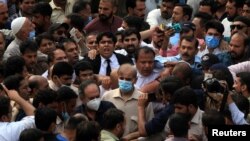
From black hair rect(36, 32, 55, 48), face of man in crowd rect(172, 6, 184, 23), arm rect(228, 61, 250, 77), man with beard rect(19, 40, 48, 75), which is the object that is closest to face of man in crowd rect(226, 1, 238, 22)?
face of man in crowd rect(172, 6, 184, 23)

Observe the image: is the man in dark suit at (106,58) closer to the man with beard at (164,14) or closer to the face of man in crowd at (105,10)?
the face of man in crowd at (105,10)

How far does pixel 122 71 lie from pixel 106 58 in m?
1.38

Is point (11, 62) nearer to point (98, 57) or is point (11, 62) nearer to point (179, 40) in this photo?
point (98, 57)

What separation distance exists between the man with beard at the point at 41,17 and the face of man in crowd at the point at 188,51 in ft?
9.47

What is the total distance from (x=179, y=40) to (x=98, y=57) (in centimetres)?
143

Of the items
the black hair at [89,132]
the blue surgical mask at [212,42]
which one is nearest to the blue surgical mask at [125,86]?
the black hair at [89,132]

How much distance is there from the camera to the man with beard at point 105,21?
16.6 metres

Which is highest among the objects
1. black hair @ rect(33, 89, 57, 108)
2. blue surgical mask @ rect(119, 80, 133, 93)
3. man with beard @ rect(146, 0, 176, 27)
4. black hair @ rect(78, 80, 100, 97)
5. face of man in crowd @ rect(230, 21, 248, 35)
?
black hair @ rect(33, 89, 57, 108)

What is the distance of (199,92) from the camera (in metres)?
12.4

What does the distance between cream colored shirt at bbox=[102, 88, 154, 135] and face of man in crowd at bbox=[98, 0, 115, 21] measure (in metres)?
3.76

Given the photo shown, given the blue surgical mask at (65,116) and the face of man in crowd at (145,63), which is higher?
the face of man in crowd at (145,63)

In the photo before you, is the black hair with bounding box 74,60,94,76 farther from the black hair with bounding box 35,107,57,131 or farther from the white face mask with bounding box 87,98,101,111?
the black hair with bounding box 35,107,57,131

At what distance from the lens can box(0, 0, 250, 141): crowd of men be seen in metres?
11.6

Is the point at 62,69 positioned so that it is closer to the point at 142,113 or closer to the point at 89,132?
the point at 142,113
